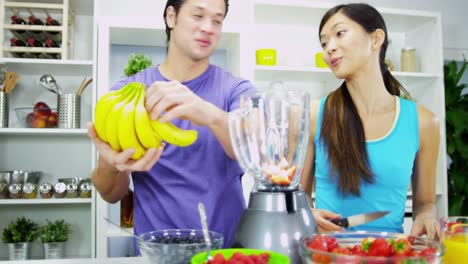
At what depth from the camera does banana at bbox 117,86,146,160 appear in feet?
2.46

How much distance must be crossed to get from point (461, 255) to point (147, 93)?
600 millimetres

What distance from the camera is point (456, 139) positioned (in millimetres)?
3016

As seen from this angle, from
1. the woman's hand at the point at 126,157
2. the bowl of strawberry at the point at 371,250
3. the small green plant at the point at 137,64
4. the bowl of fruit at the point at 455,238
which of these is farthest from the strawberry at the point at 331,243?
the small green plant at the point at 137,64

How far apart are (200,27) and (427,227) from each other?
73 centimetres

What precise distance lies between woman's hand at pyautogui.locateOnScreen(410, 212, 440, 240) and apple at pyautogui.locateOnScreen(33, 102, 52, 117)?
207 cm

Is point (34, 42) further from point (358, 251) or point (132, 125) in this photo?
point (358, 251)

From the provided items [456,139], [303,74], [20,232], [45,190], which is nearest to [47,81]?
[45,190]

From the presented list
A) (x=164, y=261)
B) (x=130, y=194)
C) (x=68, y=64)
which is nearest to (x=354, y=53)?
(x=164, y=261)

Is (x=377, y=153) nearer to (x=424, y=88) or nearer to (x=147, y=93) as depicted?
(x=147, y=93)

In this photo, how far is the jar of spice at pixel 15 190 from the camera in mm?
2355

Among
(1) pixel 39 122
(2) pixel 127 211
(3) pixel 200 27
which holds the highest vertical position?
(3) pixel 200 27

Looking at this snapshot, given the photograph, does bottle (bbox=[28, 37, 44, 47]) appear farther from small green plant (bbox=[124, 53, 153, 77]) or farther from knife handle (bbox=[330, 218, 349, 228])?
knife handle (bbox=[330, 218, 349, 228])

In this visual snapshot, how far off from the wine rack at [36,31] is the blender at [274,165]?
6.37 feet

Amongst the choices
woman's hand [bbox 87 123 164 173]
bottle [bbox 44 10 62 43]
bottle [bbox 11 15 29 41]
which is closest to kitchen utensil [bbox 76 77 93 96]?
bottle [bbox 44 10 62 43]
